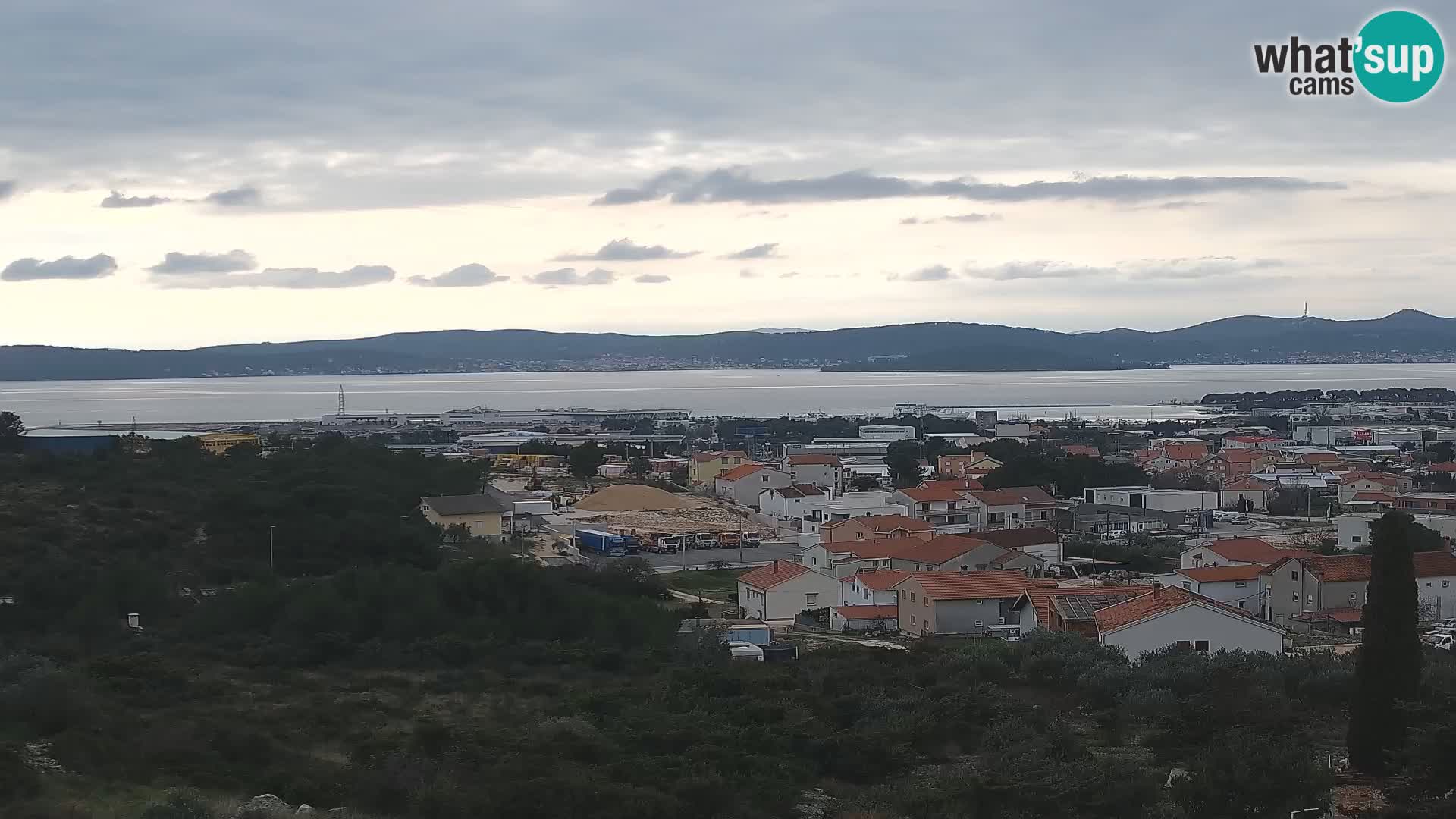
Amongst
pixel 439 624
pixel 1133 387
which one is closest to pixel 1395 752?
pixel 439 624

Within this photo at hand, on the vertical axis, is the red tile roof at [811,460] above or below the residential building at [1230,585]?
above

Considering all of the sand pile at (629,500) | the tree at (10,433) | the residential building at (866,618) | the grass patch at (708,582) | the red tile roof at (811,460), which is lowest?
the grass patch at (708,582)

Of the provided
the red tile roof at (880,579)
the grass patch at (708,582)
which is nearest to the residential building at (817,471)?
the grass patch at (708,582)

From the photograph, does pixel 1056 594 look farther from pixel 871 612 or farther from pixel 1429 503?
pixel 1429 503

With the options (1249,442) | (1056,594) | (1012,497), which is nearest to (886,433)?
(1249,442)

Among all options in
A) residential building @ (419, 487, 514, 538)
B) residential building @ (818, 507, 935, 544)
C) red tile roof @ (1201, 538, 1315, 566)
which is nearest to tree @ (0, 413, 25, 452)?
residential building @ (419, 487, 514, 538)

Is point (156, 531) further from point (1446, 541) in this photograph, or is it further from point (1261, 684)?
point (1446, 541)

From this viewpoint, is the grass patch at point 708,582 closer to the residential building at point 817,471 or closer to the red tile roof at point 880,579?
the red tile roof at point 880,579
